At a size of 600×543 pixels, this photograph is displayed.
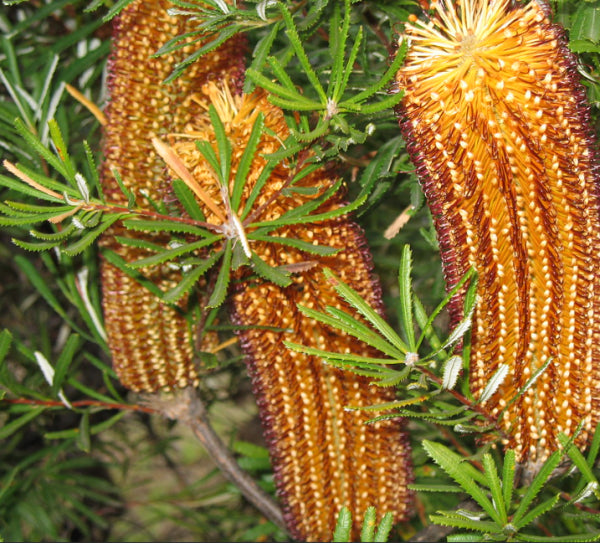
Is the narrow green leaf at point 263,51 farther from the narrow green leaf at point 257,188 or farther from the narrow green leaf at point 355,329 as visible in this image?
the narrow green leaf at point 355,329

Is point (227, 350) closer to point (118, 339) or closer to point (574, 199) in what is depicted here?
point (118, 339)

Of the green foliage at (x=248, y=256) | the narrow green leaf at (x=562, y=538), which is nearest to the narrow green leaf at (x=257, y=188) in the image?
the green foliage at (x=248, y=256)

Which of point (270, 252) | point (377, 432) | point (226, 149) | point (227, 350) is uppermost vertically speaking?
point (226, 149)

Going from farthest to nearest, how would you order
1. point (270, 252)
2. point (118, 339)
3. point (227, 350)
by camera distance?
1. point (227, 350)
2. point (118, 339)
3. point (270, 252)

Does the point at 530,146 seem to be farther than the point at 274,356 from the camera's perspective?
No

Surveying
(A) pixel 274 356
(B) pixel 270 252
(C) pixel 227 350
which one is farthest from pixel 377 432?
(C) pixel 227 350

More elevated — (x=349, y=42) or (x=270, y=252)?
(x=349, y=42)

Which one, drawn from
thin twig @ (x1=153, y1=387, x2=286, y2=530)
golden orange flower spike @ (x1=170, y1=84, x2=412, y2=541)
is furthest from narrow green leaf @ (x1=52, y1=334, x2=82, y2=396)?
golden orange flower spike @ (x1=170, y1=84, x2=412, y2=541)

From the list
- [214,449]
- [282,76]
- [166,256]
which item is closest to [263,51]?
[282,76]
